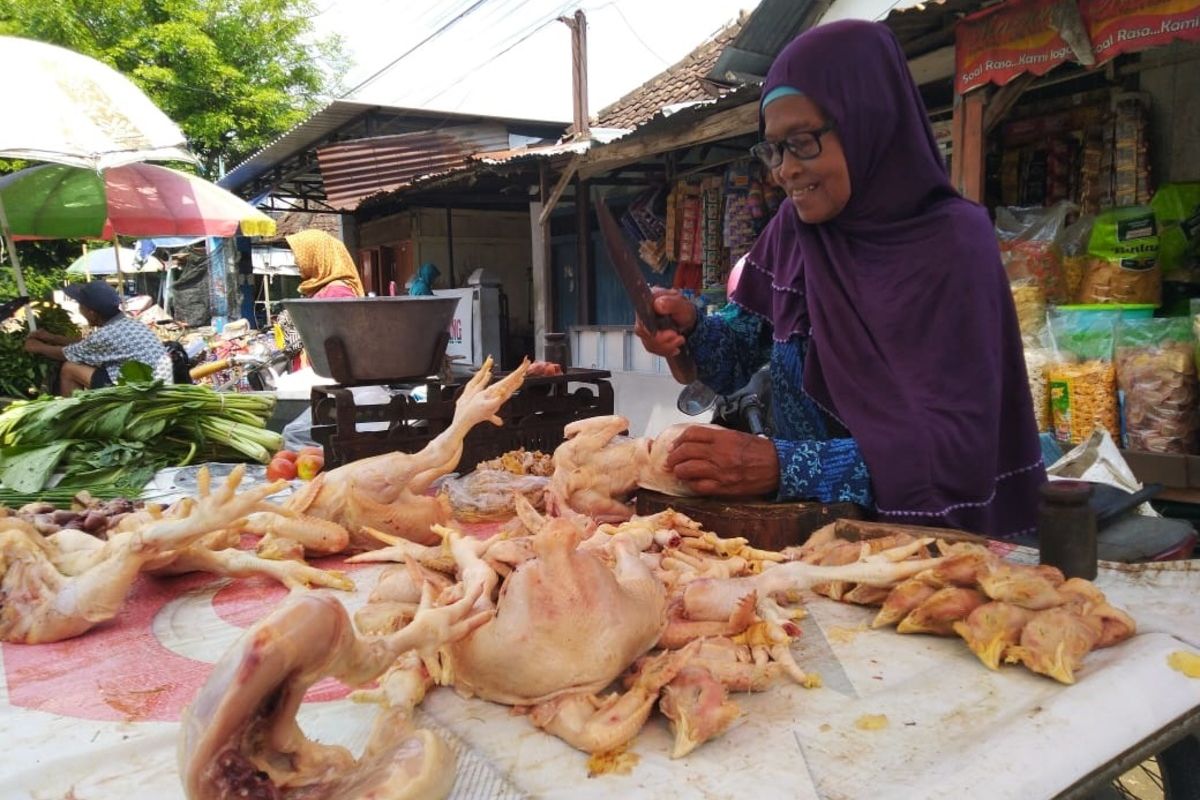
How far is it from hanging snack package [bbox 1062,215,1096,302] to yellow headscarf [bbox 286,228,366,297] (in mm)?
5278

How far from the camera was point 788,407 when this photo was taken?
247 centimetres

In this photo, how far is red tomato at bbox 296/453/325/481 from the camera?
3521mm

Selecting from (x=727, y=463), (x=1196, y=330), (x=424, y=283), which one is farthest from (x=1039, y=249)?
(x=424, y=283)

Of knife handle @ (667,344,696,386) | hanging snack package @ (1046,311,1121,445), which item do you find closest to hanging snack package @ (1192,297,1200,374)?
hanging snack package @ (1046,311,1121,445)

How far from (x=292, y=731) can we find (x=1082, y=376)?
5.02m

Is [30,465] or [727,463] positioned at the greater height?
[727,463]

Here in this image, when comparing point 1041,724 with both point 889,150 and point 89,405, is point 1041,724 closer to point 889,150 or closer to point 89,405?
point 889,150

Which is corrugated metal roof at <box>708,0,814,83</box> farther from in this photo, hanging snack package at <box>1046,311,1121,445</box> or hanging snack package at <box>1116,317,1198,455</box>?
hanging snack package at <box>1116,317,1198,455</box>

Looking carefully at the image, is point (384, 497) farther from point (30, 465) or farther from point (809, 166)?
point (30, 465)

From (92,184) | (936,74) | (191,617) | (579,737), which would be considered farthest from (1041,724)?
(92,184)

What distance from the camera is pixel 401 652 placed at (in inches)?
43.7

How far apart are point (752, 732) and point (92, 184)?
35.1 ft

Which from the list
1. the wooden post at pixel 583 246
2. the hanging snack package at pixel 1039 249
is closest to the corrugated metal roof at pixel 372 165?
the wooden post at pixel 583 246

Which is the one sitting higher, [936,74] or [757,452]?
[936,74]
